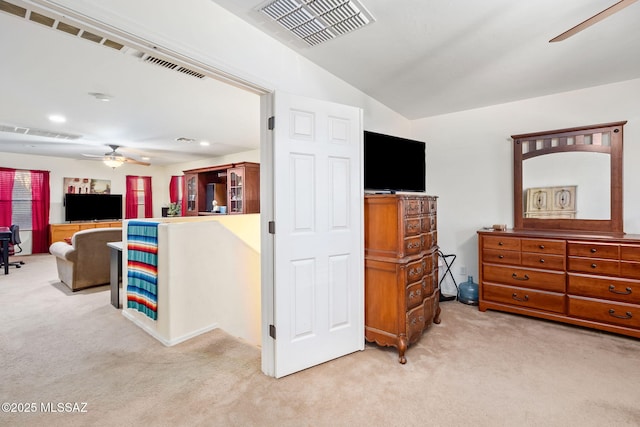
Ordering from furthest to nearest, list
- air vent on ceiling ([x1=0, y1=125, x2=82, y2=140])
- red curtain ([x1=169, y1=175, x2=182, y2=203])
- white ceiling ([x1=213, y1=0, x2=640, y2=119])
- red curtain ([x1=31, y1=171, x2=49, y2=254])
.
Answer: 1. red curtain ([x1=169, y1=175, x2=182, y2=203])
2. red curtain ([x1=31, y1=171, x2=49, y2=254])
3. air vent on ceiling ([x1=0, y1=125, x2=82, y2=140])
4. white ceiling ([x1=213, y1=0, x2=640, y2=119])

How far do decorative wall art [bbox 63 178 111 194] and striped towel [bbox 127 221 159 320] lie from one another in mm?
6523

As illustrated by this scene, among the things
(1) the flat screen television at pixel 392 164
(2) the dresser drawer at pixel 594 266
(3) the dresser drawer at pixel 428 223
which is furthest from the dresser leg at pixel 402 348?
(2) the dresser drawer at pixel 594 266

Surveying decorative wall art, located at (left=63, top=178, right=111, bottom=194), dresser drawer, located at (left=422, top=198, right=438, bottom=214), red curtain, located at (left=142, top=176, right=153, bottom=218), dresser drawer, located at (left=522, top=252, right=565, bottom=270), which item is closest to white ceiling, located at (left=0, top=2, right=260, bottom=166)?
decorative wall art, located at (left=63, top=178, right=111, bottom=194)

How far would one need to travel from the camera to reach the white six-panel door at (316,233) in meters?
2.11

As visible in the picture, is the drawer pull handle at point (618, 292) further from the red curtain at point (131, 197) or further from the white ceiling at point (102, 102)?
the red curtain at point (131, 197)

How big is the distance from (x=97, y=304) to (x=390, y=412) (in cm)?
375

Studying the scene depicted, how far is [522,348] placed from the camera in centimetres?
251

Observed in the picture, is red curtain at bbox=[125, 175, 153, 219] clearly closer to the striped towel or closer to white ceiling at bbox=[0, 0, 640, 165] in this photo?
white ceiling at bbox=[0, 0, 640, 165]

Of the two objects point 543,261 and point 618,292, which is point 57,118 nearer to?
point 543,261

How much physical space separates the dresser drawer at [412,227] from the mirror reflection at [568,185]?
6.08 ft

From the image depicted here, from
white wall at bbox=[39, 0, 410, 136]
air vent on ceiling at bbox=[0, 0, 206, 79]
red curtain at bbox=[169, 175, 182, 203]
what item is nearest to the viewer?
white wall at bbox=[39, 0, 410, 136]

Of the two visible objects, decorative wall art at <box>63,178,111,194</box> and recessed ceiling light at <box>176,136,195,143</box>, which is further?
decorative wall art at <box>63,178,111,194</box>

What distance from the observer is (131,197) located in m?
8.84

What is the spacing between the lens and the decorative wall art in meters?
7.76
